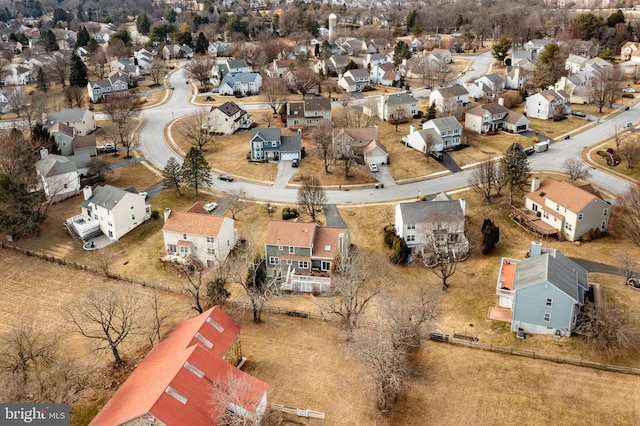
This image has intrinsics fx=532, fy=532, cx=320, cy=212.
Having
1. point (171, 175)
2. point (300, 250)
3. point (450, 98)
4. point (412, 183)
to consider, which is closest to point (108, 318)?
point (300, 250)

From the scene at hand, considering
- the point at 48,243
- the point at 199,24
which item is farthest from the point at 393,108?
the point at 199,24

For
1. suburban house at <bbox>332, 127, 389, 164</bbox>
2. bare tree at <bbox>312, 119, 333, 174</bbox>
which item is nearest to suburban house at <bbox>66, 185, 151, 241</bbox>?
A: bare tree at <bbox>312, 119, 333, 174</bbox>

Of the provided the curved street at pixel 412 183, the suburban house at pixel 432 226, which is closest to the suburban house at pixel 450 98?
the curved street at pixel 412 183

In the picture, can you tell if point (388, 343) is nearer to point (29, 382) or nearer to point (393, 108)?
point (29, 382)

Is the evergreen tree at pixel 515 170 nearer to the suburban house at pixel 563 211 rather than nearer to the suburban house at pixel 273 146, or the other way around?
the suburban house at pixel 563 211

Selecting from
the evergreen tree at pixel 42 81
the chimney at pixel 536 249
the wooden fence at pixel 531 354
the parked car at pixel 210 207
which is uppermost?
the evergreen tree at pixel 42 81

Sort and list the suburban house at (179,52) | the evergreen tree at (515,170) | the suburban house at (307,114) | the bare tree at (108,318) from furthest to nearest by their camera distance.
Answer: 1. the suburban house at (179,52)
2. the suburban house at (307,114)
3. the evergreen tree at (515,170)
4. the bare tree at (108,318)

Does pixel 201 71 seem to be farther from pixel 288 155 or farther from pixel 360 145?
pixel 360 145
